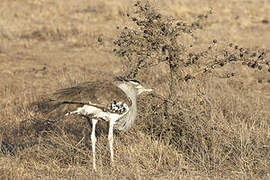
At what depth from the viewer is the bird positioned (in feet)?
16.2

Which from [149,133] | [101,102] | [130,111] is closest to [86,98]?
[101,102]

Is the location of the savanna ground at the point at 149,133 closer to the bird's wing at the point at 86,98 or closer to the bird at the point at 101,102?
the bird at the point at 101,102

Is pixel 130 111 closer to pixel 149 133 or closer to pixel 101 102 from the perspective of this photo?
pixel 101 102

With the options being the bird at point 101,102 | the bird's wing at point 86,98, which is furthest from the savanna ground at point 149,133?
the bird's wing at point 86,98

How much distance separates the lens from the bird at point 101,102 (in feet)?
16.2

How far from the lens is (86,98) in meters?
4.92

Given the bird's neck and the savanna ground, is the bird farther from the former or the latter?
the savanna ground

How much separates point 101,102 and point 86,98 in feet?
0.49

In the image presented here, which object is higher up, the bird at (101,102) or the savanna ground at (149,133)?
the bird at (101,102)

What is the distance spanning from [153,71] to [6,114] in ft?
10.2

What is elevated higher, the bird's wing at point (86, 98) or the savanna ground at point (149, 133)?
the bird's wing at point (86, 98)

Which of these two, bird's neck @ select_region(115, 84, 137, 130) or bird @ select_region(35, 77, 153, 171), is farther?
bird's neck @ select_region(115, 84, 137, 130)

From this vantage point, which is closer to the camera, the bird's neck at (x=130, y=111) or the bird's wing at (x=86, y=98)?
the bird's wing at (x=86, y=98)

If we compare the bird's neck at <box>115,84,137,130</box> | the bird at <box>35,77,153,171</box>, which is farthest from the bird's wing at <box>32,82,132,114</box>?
the bird's neck at <box>115,84,137,130</box>
